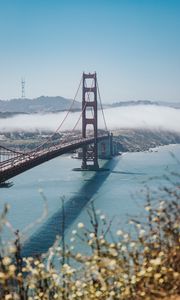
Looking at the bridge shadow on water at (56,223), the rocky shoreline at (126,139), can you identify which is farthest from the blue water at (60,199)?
the rocky shoreline at (126,139)

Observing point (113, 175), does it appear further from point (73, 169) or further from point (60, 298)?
point (60, 298)

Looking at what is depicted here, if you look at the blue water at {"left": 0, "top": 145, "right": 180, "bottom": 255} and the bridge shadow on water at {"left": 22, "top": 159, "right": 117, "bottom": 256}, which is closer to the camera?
the bridge shadow on water at {"left": 22, "top": 159, "right": 117, "bottom": 256}

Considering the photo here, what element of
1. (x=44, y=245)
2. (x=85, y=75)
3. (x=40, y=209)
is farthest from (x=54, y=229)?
(x=85, y=75)

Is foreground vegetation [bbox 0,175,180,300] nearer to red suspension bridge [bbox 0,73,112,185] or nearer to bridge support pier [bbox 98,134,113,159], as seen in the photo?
red suspension bridge [bbox 0,73,112,185]

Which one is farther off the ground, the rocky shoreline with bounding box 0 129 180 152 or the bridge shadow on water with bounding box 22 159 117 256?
the bridge shadow on water with bounding box 22 159 117 256

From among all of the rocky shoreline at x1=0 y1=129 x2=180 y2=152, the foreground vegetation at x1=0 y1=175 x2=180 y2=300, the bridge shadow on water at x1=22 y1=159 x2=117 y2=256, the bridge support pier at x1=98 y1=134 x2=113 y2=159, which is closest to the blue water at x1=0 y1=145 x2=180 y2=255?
the bridge shadow on water at x1=22 y1=159 x2=117 y2=256

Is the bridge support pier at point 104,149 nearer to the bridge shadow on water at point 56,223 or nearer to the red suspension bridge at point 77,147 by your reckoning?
the red suspension bridge at point 77,147

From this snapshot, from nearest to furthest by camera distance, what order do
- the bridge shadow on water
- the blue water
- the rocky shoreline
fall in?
the bridge shadow on water → the blue water → the rocky shoreline

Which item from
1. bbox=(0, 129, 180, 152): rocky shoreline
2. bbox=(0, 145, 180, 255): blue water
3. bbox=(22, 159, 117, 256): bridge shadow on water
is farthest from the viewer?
bbox=(0, 129, 180, 152): rocky shoreline
